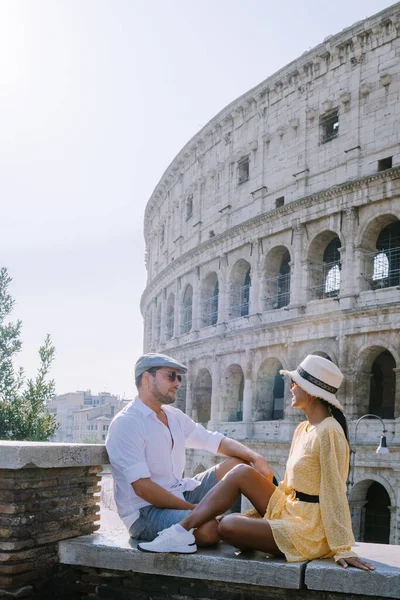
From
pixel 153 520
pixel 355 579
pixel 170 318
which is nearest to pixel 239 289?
pixel 170 318

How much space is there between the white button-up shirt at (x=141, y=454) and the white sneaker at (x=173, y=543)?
1.23 feet

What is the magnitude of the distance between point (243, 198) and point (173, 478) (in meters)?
19.0

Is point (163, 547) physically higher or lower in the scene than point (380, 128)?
lower

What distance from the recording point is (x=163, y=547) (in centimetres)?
400

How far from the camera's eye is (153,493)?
14.0 feet

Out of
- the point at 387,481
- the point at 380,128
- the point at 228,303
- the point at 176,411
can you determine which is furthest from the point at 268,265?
the point at 176,411

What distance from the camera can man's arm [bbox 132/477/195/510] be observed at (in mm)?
4281

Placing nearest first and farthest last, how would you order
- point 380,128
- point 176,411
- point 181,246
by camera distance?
1. point 176,411
2. point 380,128
3. point 181,246

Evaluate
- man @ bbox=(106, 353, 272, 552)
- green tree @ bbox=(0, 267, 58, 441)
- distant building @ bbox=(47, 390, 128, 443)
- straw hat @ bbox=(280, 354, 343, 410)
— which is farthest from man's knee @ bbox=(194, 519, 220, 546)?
distant building @ bbox=(47, 390, 128, 443)

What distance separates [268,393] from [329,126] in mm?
7976

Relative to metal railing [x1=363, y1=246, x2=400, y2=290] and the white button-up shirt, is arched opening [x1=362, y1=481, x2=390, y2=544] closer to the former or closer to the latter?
metal railing [x1=363, y1=246, x2=400, y2=290]

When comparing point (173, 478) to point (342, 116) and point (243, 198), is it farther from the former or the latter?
point (243, 198)

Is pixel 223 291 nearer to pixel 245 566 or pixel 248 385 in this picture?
pixel 248 385

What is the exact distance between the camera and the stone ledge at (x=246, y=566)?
3611 mm
